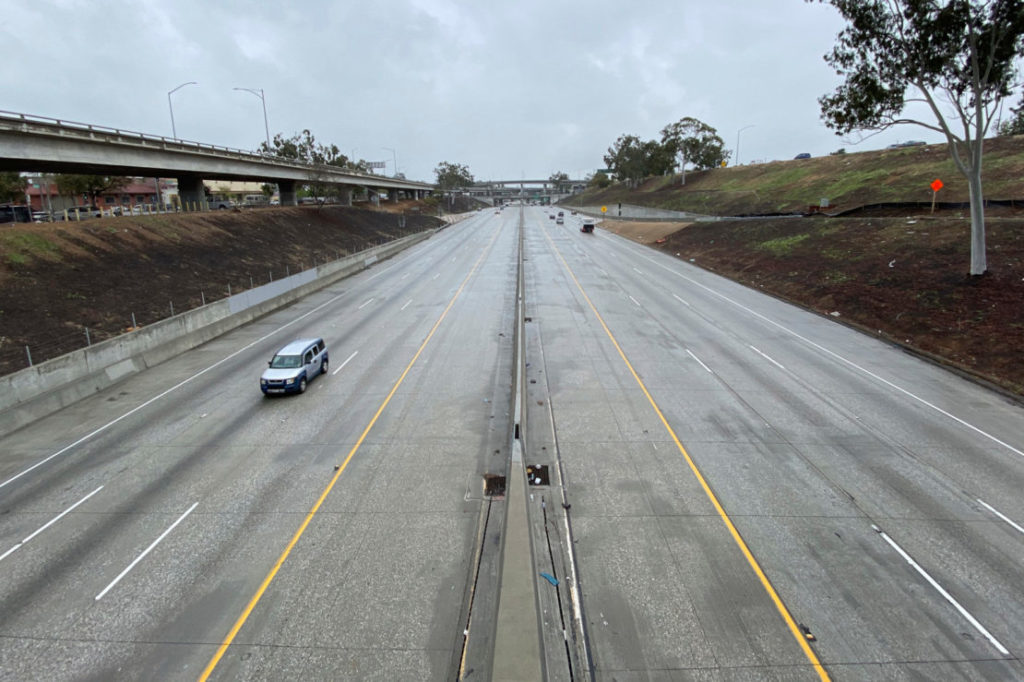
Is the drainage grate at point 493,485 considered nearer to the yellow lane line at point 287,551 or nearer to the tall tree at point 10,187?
the yellow lane line at point 287,551

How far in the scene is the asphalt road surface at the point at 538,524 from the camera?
7.57 meters

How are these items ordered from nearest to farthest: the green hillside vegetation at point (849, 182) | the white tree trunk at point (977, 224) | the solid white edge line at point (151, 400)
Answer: the solid white edge line at point (151, 400) → the white tree trunk at point (977, 224) → the green hillside vegetation at point (849, 182)

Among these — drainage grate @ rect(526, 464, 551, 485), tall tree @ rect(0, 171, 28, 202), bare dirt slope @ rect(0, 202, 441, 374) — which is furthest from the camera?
tall tree @ rect(0, 171, 28, 202)

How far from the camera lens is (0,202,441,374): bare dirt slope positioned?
2152 cm

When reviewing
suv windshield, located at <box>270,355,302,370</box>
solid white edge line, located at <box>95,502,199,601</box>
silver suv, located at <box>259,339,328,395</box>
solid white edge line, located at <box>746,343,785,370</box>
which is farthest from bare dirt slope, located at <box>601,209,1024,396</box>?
solid white edge line, located at <box>95,502,199,601</box>

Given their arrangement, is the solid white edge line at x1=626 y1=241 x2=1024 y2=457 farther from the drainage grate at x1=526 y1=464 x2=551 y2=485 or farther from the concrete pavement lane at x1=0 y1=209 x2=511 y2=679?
the concrete pavement lane at x1=0 y1=209 x2=511 y2=679

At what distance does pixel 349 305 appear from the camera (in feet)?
109

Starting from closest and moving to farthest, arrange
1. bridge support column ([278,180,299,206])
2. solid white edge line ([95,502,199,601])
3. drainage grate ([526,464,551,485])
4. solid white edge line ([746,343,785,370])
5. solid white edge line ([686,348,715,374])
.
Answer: solid white edge line ([95,502,199,601])
drainage grate ([526,464,551,485])
solid white edge line ([686,348,715,374])
solid white edge line ([746,343,785,370])
bridge support column ([278,180,299,206])

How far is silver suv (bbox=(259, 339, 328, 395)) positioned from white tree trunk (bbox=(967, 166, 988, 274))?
3039cm

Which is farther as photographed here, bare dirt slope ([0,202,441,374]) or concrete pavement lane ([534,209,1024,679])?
bare dirt slope ([0,202,441,374])

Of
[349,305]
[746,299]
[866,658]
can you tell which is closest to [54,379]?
[349,305]

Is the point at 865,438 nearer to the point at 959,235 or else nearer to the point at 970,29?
the point at 970,29

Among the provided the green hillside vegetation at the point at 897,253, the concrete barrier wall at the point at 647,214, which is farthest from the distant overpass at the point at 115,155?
the concrete barrier wall at the point at 647,214

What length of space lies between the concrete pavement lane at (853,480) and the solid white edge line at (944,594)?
0.22 feet
